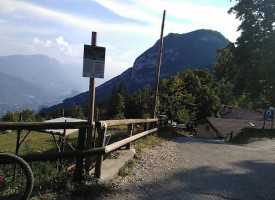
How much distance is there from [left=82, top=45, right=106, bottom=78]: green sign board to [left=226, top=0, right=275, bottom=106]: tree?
20376 mm

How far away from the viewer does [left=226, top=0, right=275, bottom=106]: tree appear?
24203mm

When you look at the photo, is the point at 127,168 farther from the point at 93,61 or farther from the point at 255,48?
the point at 255,48

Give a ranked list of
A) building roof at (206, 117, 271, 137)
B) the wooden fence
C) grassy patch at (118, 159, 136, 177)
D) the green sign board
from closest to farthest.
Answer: the wooden fence → the green sign board → grassy patch at (118, 159, 136, 177) → building roof at (206, 117, 271, 137)

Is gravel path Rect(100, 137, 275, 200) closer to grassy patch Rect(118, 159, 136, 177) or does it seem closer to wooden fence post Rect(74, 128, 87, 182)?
grassy patch Rect(118, 159, 136, 177)

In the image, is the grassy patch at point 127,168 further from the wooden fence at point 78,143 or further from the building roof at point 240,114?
the building roof at point 240,114

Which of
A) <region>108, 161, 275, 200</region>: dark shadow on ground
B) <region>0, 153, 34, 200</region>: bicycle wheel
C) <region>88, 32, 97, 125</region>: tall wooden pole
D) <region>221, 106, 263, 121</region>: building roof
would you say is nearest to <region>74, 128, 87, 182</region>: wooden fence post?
<region>88, 32, 97, 125</region>: tall wooden pole

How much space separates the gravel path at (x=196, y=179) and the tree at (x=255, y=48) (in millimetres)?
14986

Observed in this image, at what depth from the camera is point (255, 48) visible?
2614 centimetres

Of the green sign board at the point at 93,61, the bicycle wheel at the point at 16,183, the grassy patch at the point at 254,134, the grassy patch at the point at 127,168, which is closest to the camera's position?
the bicycle wheel at the point at 16,183

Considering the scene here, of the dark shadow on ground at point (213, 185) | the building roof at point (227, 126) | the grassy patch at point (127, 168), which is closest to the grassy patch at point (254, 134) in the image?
the dark shadow on ground at point (213, 185)

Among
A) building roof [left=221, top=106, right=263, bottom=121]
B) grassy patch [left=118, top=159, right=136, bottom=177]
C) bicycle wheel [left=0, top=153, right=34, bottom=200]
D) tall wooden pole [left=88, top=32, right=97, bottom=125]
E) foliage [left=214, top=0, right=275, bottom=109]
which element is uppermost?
foliage [left=214, top=0, right=275, bottom=109]

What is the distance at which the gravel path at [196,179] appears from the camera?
6.34 m

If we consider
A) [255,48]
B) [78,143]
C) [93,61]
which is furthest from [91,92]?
[255,48]

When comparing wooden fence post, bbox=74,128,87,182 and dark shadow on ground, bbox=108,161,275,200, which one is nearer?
wooden fence post, bbox=74,128,87,182
